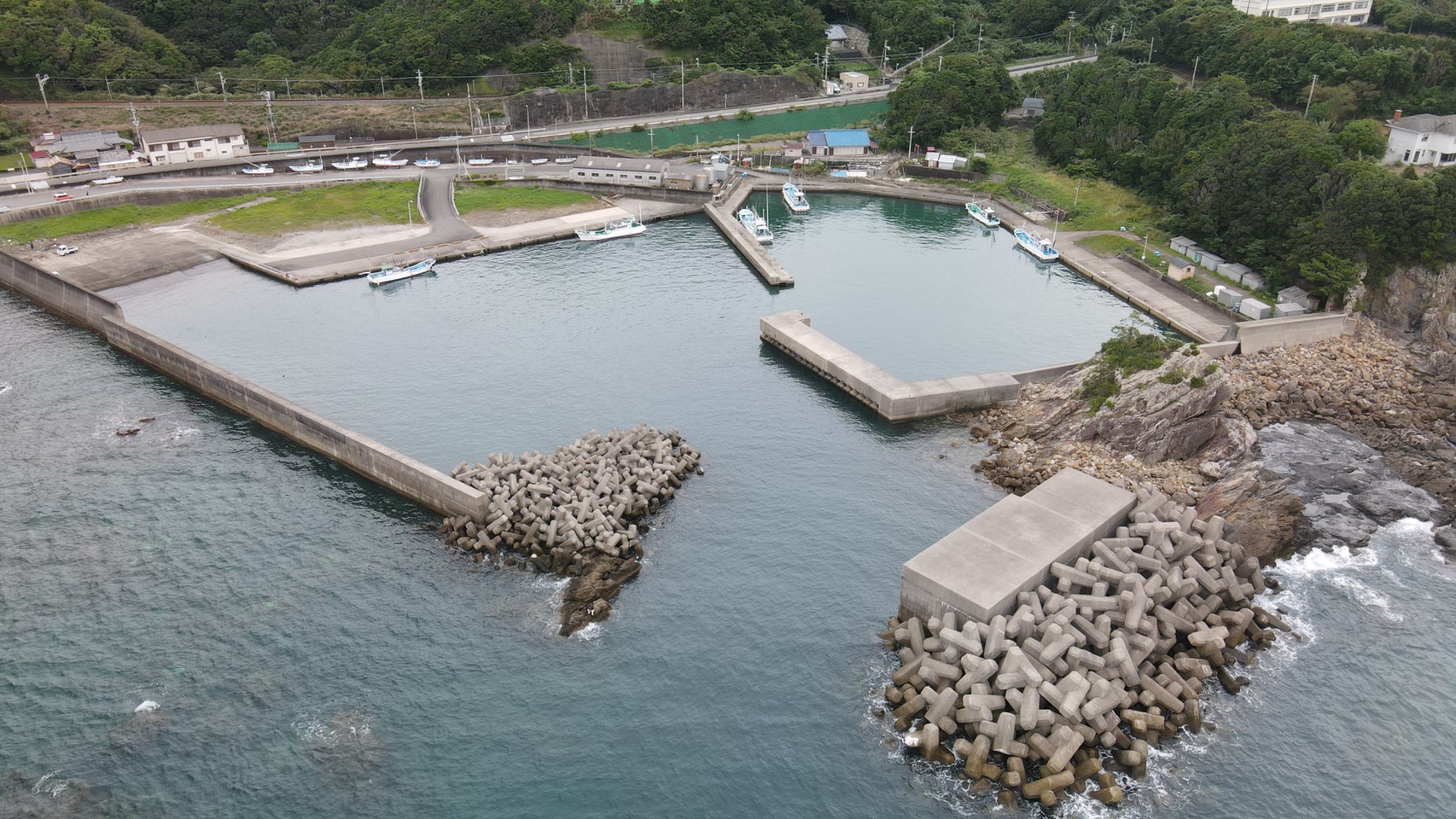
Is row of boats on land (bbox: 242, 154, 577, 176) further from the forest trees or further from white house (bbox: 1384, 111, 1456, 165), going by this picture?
white house (bbox: 1384, 111, 1456, 165)

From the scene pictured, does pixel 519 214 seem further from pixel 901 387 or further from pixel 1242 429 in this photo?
pixel 1242 429

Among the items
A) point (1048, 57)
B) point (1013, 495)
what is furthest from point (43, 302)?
point (1048, 57)

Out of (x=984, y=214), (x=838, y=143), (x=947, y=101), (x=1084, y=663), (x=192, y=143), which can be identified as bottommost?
(x=1084, y=663)

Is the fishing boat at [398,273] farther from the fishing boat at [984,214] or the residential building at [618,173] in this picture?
the fishing boat at [984,214]

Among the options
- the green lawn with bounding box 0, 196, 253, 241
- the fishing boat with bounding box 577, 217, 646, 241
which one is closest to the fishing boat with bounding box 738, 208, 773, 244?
the fishing boat with bounding box 577, 217, 646, 241

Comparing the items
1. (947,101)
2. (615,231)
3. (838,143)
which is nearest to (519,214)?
(615,231)

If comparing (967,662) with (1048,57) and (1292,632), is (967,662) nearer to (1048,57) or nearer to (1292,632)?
(1292,632)
